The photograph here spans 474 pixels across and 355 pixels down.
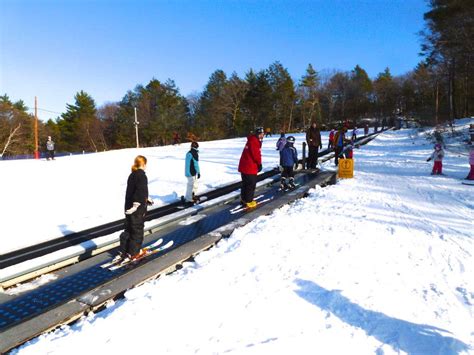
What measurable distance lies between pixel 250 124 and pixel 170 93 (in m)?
16.7

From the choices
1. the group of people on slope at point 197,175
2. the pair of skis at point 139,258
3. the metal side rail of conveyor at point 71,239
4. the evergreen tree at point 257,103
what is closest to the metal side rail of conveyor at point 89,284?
the pair of skis at point 139,258

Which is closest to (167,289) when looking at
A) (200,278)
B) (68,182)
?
(200,278)

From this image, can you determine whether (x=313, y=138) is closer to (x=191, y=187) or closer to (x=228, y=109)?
(x=191, y=187)

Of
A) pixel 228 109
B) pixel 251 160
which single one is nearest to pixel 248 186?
pixel 251 160

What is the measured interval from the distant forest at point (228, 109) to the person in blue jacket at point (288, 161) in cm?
3827

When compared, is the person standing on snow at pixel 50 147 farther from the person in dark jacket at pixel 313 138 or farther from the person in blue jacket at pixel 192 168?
the person in dark jacket at pixel 313 138

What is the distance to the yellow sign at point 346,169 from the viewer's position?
1264 centimetres

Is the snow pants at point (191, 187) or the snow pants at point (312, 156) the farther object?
the snow pants at point (312, 156)

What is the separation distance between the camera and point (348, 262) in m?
4.79

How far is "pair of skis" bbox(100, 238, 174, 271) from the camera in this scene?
16.8 feet

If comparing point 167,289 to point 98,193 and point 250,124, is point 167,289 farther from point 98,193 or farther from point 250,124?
point 250,124

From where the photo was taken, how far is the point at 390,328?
126 inches

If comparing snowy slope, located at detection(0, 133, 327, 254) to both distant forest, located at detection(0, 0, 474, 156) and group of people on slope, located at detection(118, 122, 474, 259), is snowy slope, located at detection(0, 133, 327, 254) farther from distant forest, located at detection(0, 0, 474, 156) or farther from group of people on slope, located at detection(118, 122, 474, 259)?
distant forest, located at detection(0, 0, 474, 156)

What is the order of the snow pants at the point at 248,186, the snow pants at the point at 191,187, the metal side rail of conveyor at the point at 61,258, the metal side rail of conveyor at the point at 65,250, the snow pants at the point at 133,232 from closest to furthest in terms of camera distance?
the metal side rail of conveyor at the point at 61,258, the metal side rail of conveyor at the point at 65,250, the snow pants at the point at 133,232, the snow pants at the point at 248,186, the snow pants at the point at 191,187
